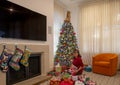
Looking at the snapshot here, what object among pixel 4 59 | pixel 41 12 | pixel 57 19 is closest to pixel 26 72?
pixel 4 59

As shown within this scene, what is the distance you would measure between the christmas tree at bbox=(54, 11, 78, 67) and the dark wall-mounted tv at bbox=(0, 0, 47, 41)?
3.94ft

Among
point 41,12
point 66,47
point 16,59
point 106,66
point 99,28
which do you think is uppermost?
point 41,12

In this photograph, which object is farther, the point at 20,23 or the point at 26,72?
the point at 26,72

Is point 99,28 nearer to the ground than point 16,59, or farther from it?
farther from it

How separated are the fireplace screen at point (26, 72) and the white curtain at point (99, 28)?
8.36ft

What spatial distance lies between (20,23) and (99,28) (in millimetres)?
3378

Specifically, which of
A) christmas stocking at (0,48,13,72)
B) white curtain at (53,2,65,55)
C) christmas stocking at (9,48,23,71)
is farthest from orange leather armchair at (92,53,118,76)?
christmas stocking at (0,48,13,72)

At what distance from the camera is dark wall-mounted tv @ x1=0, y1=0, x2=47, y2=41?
2.52m

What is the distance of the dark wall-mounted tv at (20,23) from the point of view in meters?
2.52

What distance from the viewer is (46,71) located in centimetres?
365

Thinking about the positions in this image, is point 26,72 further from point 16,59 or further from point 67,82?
point 67,82

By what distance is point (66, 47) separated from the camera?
15.3ft

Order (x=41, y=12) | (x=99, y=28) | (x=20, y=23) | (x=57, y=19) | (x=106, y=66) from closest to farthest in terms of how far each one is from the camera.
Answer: (x=20, y=23) → (x=41, y=12) → (x=106, y=66) → (x=99, y=28) → (x=57, y=19)

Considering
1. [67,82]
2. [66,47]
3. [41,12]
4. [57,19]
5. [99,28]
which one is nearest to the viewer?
[67,82]
